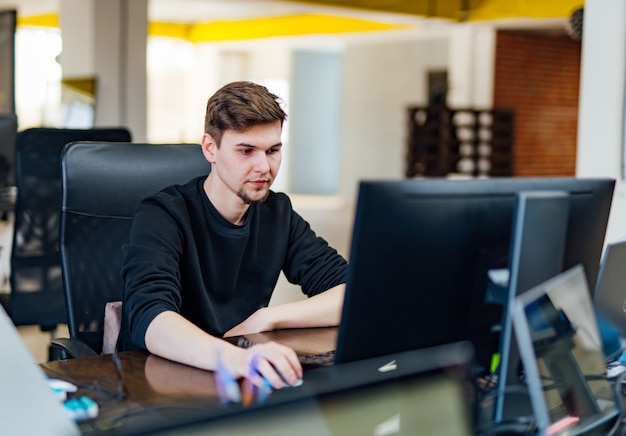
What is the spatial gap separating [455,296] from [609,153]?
2.40 m

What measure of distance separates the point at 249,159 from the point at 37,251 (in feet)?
6.32

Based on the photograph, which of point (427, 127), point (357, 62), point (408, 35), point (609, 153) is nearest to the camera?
point (609, 153)

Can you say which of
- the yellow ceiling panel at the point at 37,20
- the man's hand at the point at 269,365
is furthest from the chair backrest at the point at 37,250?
the yellow ceiling panel at the point at 37,20

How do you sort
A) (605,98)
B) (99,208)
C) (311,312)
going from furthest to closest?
(605,98) → (99,208) → (311,312)

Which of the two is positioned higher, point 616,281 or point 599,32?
point 599,32

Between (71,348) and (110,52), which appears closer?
(71,348)

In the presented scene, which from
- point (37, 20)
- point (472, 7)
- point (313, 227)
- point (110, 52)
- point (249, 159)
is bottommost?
point (313, 227)

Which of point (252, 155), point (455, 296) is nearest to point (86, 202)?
point (252, 155)

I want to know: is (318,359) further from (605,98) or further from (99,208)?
(605,98)

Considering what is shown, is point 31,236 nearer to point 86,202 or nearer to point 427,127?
point 86,202

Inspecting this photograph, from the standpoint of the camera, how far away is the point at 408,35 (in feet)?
39.3

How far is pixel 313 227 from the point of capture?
1037cm

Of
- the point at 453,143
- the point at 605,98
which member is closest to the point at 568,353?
the point at 605,98

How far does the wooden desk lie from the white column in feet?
17.0
